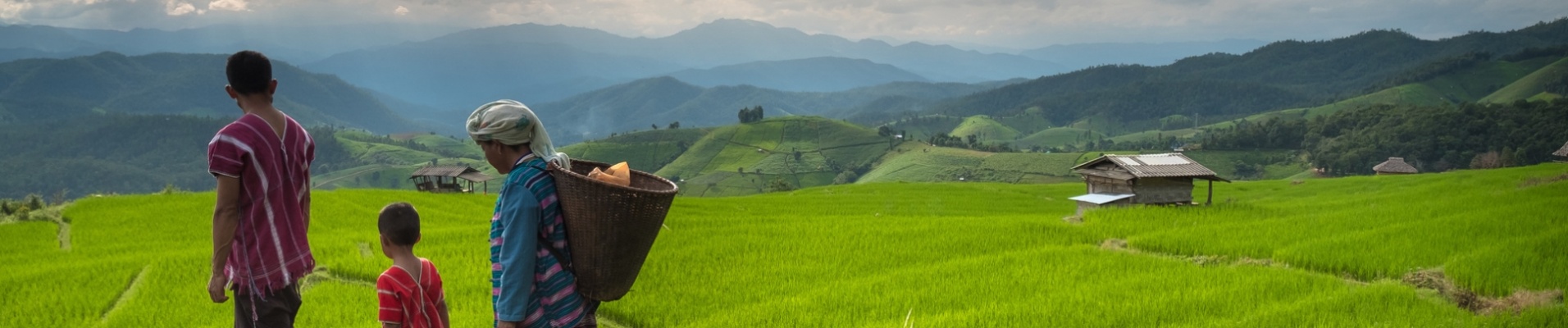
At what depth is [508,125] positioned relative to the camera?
354cm

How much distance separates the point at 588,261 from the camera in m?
3.79

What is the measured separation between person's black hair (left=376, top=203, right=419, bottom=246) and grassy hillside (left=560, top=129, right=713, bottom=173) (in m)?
128

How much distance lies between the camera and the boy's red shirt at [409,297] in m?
4.10

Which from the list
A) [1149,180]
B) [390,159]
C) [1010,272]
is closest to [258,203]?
[1010,272]

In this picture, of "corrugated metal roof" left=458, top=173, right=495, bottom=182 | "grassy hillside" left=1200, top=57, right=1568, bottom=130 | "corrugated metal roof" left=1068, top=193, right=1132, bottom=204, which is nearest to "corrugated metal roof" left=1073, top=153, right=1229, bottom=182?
"corrugated metal roof" left=1068, top=193, right=1132, bottom=204

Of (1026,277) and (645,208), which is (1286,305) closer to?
(1026,277)

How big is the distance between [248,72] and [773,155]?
12248 centimetres

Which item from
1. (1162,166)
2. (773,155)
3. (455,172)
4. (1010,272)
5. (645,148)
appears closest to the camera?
(1010,272)

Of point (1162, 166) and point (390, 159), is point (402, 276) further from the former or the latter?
point (390, 159)

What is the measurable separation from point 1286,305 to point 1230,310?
1.57ft

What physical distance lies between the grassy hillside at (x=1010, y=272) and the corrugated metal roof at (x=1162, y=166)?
6.40 feet

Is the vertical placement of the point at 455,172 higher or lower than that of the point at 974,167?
higher

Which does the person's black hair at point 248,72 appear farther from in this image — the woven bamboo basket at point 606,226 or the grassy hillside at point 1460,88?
the grassy hillside at point 1460,88

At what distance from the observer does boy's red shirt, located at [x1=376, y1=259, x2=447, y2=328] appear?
13.5 feet
